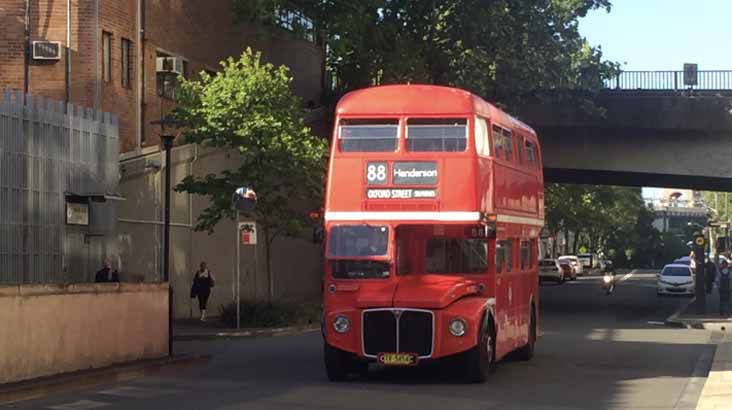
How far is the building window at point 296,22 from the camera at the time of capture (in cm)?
4878

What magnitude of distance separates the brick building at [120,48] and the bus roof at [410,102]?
1572cm

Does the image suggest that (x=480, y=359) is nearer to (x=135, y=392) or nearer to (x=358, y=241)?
(x=358, y=241)

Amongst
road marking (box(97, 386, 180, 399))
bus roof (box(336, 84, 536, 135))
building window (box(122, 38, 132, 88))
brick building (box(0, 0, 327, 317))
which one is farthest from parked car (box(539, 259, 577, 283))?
road marking (box(97, 386, 180, 399))

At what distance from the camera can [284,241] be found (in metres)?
50.9

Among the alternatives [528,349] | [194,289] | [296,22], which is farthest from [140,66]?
[528,349]

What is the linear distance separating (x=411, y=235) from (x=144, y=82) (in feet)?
66.9

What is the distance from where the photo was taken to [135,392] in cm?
1903

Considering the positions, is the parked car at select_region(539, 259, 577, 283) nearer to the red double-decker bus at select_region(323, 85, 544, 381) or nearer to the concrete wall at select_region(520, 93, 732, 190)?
the concrete wall at select_region(520, 93, 732, 190)

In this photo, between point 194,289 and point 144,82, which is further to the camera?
point 144,82

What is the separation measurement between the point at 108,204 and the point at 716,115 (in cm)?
2486

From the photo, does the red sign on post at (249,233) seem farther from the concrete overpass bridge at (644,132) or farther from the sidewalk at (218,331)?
the concrete overpass bridge at (644,132)

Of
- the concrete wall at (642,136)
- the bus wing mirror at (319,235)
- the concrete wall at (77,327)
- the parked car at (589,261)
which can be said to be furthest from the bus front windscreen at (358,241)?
the parked car at (589,261)

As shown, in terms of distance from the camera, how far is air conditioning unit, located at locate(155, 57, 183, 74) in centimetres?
3978

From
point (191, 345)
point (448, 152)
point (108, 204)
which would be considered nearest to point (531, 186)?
point (448, 152)
